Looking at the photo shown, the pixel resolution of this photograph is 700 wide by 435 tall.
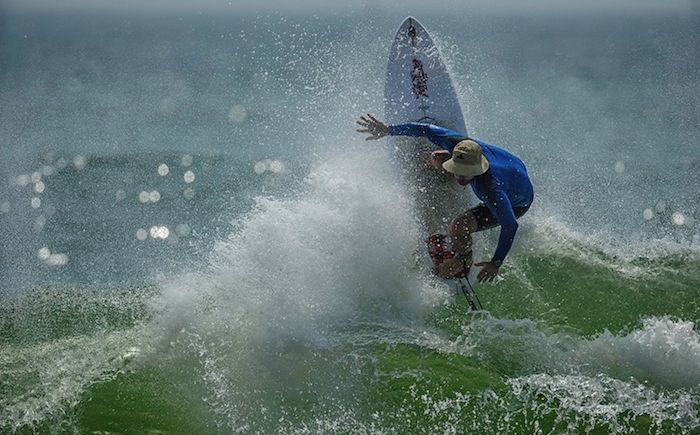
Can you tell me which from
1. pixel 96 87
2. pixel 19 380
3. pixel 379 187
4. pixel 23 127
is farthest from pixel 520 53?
pixel 19 380

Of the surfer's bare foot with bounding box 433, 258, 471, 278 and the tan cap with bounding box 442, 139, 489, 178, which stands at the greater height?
the tan cap with bounding box 442, 139, 489, 178

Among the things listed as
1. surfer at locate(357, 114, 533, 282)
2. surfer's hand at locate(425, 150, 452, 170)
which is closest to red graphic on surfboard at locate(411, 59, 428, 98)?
surfer at locate(357, 114, 533, 282)

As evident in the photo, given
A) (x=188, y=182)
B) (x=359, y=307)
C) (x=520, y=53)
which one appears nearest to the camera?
(x=359, y=307)

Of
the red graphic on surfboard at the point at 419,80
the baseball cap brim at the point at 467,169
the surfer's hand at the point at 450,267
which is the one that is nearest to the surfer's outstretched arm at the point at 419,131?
the baseball cap brim at the point at 467,169

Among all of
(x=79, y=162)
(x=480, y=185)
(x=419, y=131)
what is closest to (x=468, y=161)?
(x=480, y=185)

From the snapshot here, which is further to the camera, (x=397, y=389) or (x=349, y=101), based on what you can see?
(x=349, y=101)

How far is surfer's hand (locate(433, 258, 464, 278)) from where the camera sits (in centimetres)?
770

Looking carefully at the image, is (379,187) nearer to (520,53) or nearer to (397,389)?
(397,389)

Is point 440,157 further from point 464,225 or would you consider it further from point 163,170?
point 163,170

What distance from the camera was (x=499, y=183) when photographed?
6.52 metres

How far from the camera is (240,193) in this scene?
13555 mm

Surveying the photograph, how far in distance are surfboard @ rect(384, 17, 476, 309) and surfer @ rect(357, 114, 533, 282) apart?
0.28 meters

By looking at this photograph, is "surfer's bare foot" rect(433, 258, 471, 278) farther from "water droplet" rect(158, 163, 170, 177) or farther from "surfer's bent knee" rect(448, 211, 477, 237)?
"water droplet" rect(158, 163, 170, 177)

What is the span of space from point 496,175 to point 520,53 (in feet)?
133
